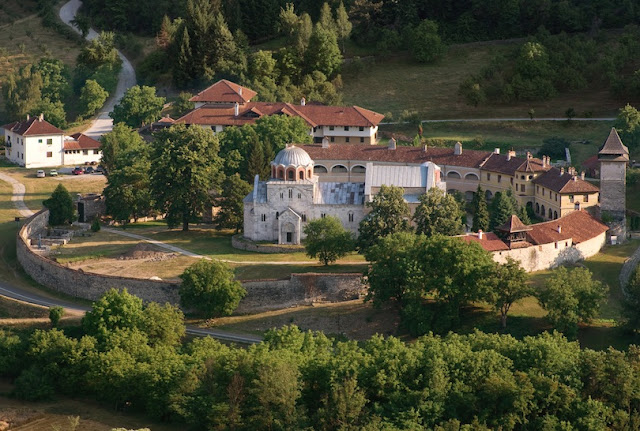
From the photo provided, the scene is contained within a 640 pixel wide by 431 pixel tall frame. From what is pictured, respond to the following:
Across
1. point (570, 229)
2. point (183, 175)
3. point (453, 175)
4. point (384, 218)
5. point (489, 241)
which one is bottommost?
point (489, 241)

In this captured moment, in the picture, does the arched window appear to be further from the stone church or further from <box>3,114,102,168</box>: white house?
<box>3,114,102,168</box>: white house

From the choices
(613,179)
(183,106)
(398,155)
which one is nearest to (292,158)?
(398,155)

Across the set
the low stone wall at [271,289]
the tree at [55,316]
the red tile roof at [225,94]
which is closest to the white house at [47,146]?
the red tile roof at [225,94]

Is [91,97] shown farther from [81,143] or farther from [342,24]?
[342,24]

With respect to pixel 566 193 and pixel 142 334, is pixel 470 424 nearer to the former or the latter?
pixel 142 334

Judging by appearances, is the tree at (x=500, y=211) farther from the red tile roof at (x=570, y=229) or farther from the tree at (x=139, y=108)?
the tree at (x=139, y=108)

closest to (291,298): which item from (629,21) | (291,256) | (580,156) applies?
(291,256)
